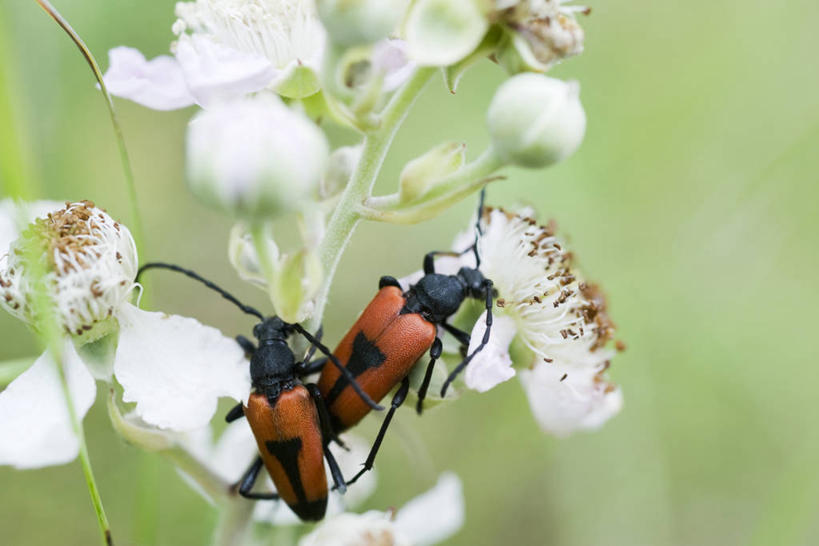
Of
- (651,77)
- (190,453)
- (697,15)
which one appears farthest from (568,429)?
(697,15)

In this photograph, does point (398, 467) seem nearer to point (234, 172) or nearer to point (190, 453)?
point (190, 453)

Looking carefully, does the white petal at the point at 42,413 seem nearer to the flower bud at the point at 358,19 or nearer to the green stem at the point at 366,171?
the green stem at the point at 366,171

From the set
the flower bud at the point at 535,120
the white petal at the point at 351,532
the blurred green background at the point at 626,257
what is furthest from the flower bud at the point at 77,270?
the blurred green background at the point at 626,257

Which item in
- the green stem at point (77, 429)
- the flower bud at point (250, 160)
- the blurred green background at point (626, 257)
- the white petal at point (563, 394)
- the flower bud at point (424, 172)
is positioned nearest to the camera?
the flower bud at point (250, 160)

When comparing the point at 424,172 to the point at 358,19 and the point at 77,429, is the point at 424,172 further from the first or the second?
the point at 77,429

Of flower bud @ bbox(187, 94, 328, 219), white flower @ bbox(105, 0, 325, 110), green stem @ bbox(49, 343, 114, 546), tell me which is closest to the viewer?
flower bud @ bbox(187, 94, 328, 219)

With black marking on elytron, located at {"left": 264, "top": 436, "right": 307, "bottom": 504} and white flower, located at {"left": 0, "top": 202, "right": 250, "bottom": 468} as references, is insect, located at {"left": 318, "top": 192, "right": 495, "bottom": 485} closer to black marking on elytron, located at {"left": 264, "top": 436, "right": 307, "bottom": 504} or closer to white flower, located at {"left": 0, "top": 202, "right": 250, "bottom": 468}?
black marking on elytron, located at {"left": 264, "top": 436, "right": 307, "bottom": 504}

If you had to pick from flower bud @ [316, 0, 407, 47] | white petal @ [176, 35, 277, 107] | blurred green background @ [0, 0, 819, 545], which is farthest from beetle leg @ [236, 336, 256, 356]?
blurred green background @ [0, 0, 819, 545]

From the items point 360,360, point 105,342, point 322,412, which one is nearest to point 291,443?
point 322,412
